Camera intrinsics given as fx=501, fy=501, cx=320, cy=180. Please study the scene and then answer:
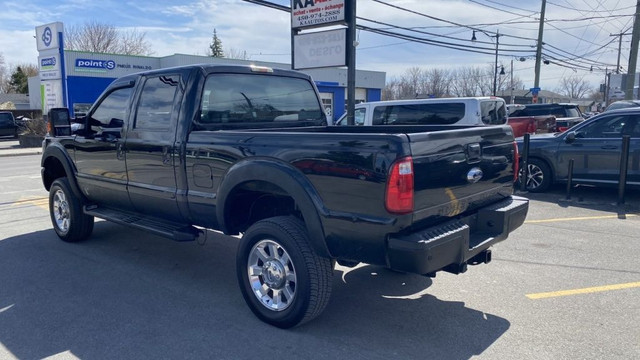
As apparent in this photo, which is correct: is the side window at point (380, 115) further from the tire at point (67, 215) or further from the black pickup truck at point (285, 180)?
the tire at point (67, 215)

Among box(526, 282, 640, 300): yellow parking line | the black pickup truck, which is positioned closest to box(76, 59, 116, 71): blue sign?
the black pickup truck

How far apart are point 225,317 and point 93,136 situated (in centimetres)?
285

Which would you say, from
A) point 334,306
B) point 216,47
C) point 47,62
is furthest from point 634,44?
point 216,47

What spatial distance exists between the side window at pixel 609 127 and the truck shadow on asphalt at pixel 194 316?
592 centimetres

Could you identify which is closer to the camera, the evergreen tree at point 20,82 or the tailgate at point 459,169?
the tailgate at point 459,169

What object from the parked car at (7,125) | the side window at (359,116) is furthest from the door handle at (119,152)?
the parked car at (7,125)

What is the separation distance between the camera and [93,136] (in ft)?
18.4

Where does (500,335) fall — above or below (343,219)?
below

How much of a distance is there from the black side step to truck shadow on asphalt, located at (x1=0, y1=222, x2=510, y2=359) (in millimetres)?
527

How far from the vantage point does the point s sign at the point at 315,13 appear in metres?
13.9

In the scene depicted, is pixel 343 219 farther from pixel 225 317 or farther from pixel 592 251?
pixel 592 251

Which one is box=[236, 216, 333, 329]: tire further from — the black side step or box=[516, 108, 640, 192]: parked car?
box=[516, 108, 640, 192]: parked car

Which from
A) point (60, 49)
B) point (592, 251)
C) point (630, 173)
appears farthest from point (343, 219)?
point (60, 49)

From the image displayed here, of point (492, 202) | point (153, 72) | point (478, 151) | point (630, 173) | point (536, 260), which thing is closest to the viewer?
point (478, 151)
